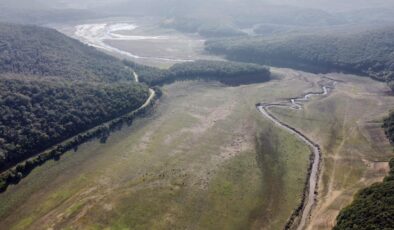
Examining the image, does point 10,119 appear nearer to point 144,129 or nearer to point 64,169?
point 64,169

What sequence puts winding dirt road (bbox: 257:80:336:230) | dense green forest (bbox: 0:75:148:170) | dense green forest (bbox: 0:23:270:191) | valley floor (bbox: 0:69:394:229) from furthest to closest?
dense green forest (bbox: 0:75:148:170) → dense green forest (bbox: 0:23:270:191) → winding dirt road (bbox: 257:80:336:230) → valley floor (bbox: 0:69:394:229)

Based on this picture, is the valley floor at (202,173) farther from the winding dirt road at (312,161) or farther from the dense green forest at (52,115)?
the dense green forest at (52,115)

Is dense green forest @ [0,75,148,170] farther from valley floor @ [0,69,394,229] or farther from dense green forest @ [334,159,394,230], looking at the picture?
dense green forest @ [334,159,394,230]

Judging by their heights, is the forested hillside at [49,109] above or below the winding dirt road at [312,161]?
above

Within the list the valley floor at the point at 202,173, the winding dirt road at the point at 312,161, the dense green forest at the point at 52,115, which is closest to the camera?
the valley floor at the point at 202,173

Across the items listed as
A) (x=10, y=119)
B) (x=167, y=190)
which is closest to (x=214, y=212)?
(x=167, y=190)

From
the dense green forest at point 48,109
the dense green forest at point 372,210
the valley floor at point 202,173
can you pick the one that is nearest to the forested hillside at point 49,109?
the dense green forest at point 48,109

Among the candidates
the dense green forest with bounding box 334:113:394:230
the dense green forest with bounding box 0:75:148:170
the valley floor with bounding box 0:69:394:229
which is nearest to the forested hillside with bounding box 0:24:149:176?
the dense green forest with bounding box 0:75:148:170

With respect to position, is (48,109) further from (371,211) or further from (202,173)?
(371,211)

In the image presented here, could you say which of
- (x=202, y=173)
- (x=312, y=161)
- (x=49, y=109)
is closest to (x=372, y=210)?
(x=312, y=161)
